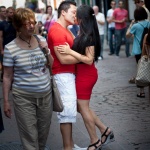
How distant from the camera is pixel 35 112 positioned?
5.50m

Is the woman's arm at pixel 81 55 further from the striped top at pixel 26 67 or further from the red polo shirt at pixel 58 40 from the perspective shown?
the striped top at pixel 26 67

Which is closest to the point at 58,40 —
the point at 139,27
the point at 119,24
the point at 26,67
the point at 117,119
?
the point at 26,67

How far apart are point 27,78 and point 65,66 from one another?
98cm

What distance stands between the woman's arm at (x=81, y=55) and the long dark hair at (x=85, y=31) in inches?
2.3

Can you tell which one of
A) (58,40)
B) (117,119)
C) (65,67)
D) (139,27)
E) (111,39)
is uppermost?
(58,40)

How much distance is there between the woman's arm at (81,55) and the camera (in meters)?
6.17

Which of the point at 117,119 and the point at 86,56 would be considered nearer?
the point at 86,56

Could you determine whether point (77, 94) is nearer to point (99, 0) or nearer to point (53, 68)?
point (53, 68)

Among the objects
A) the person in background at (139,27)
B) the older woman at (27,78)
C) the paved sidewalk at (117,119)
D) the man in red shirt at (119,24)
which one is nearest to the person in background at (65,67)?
the older woman at (27,78)

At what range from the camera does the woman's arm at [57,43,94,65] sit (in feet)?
20.2

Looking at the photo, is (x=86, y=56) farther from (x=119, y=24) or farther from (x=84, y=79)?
(x=119, y=24)

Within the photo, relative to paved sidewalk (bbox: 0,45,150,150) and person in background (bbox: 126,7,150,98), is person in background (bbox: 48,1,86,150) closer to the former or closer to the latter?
paved sidewalk (bbox: 0,45,150,150)

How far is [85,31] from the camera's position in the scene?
639 centimetres

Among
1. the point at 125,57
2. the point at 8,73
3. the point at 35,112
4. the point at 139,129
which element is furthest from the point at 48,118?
the point at 125,57
